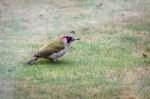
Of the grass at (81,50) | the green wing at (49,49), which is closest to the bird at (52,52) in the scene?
the green wing at (49,49)

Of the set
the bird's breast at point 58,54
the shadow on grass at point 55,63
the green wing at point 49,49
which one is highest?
the green wing at point 49,49

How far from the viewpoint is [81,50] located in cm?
1085

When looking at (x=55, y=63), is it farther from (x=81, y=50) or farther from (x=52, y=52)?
(x=81, y=50)

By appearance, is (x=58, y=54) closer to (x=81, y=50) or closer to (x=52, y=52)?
(x=52, y=52)

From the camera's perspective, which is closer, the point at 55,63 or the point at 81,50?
the point at 55,63

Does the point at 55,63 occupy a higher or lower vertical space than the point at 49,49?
lower

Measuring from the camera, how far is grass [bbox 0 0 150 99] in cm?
834

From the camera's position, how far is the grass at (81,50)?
8.34 meters

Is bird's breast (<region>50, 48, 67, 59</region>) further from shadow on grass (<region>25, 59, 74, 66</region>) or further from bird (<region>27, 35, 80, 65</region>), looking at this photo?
shadow on grass (<region>25, 59, 74, 66</region>)

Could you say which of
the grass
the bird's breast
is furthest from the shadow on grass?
the bird's breast

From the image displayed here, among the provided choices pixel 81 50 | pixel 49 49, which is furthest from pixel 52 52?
pixel 81 50

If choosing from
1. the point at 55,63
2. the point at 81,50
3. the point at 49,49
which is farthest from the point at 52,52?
the point at 81,50

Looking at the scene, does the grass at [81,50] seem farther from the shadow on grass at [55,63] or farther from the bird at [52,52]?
the bird at [52,52]

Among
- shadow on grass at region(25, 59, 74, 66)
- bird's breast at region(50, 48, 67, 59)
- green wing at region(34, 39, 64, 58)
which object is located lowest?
shadow on grass at region(25, 59, 74, 66)
